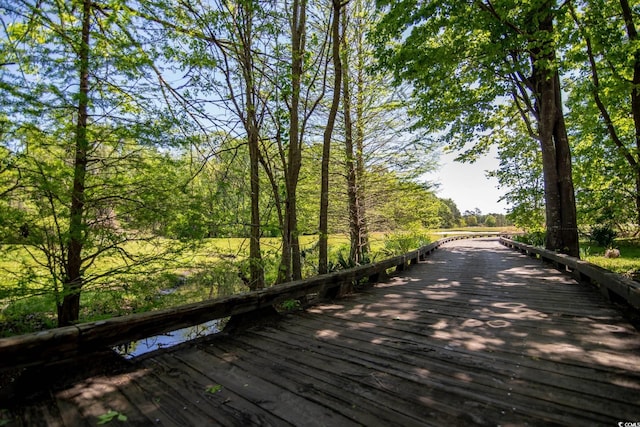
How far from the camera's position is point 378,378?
228 centimetres

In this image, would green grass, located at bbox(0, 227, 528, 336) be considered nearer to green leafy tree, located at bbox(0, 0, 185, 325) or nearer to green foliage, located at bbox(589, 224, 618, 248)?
green leafy tree, located at bbox(0, 0, 185, 325)

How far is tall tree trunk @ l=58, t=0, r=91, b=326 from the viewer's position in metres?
4.66

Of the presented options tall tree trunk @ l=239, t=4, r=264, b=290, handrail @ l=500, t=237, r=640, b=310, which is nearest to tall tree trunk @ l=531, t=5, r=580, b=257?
handrail @ l=500, t=237, r=640, b=310

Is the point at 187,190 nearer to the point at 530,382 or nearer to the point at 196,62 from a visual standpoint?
the point at 196,62

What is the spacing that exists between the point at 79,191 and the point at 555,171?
39.4 ft

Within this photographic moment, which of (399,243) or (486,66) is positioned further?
(399,243)

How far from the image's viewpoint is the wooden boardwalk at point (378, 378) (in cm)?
183

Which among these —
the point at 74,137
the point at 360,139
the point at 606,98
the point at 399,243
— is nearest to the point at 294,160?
the point at 74,137

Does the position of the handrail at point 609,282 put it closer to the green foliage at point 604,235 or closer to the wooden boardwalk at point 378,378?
the wooden boardwalk at point 378,378

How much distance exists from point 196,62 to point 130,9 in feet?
4.40

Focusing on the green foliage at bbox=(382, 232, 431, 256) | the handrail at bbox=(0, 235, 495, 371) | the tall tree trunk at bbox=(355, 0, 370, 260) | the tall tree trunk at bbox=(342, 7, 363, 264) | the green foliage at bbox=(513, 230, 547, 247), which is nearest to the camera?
the handrail at bbox=(0, 235, 495, 371)

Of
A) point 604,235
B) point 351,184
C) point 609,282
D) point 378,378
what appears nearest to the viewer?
point 378,378

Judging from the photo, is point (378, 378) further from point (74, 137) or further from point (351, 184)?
point (351, 184)

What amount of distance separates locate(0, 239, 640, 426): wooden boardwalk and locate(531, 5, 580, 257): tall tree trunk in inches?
247
